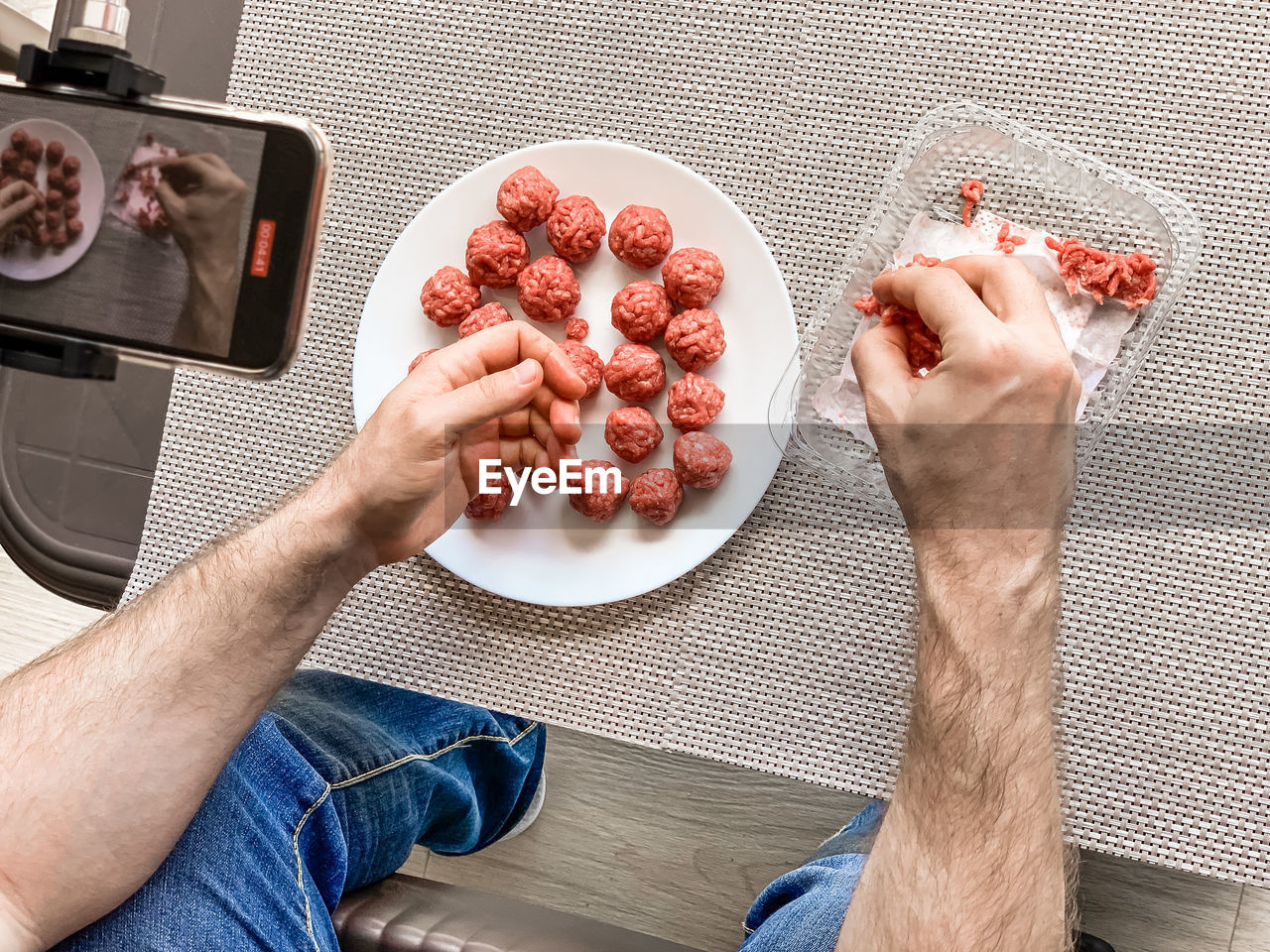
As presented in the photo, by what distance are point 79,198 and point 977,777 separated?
0.91 metres

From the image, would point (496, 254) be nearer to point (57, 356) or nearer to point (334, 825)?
point (57, 356)

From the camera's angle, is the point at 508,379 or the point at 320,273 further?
the point at 320,273

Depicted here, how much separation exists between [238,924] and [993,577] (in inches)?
29.4

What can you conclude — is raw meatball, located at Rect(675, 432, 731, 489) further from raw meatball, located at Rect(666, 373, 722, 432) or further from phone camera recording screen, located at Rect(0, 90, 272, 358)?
phone camera recording screen, located at Rect(0, 90, 272, 358)

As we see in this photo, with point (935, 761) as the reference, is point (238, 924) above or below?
below

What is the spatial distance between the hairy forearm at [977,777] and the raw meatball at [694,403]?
→ 0.23m

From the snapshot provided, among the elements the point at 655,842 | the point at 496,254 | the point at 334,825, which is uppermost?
the point at 496,254

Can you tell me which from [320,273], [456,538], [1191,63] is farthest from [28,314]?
[1191,63]

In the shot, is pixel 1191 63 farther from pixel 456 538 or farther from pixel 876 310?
Answer: pixel 456 538

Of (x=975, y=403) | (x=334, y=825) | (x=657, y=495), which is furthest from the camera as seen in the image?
(x=334, y=825)

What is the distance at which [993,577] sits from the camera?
776 millimetres

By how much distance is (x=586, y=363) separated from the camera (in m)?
0.88

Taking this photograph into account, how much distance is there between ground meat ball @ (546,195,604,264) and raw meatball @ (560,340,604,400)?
0.09 metres

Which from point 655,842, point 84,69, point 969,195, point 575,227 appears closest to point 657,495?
point 575,227
